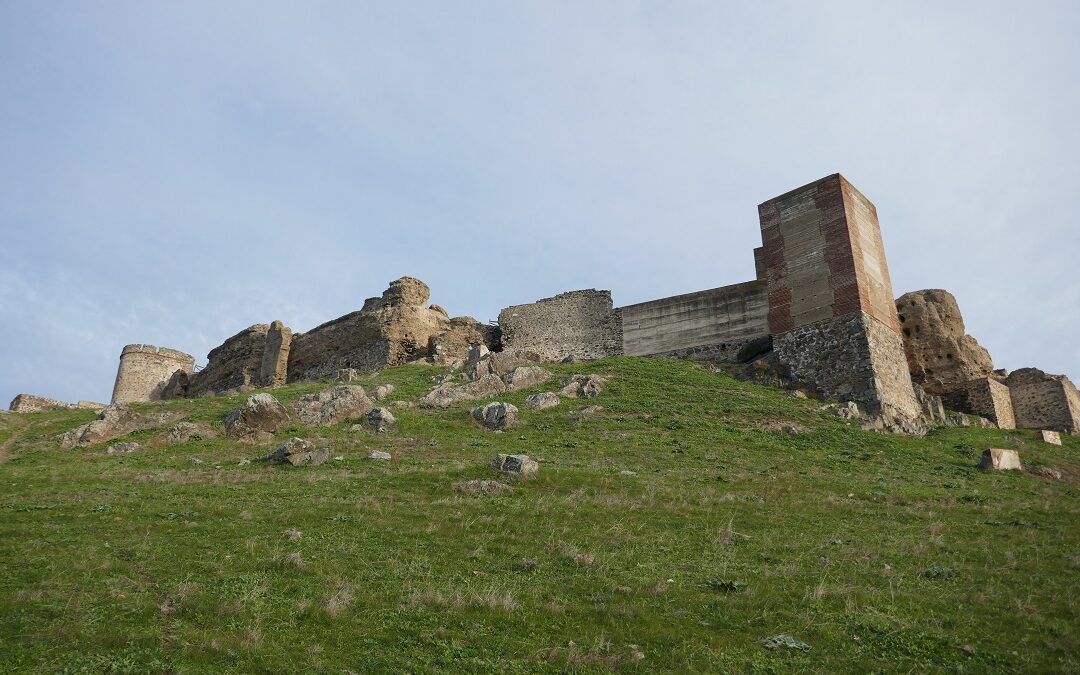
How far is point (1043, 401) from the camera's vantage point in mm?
31938

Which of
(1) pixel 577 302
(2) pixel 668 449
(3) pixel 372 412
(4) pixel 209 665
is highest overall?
(1) pixel 577 302

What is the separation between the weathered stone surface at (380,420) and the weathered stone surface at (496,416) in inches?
106

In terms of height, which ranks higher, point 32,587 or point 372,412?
point 372,412

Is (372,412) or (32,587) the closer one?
(32,587)

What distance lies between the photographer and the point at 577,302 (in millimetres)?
40438

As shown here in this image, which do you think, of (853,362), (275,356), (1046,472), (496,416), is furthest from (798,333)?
(275,356)

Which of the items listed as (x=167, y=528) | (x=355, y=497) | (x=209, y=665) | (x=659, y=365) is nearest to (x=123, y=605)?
(x=209, y=665)

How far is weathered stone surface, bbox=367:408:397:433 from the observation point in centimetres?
2331

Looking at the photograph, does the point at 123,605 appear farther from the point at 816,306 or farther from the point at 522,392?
the point at 816,306

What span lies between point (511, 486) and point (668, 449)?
21.3 feet

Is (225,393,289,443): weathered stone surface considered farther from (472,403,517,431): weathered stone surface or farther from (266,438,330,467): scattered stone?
(472,403,517,431): weathered stone surface

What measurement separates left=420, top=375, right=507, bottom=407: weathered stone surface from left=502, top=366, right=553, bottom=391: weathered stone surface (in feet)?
1.12

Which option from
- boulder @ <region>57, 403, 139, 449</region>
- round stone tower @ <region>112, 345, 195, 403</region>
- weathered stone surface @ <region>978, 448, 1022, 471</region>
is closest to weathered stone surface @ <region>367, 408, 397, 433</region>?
boulder @ <region>57, 403, 139, 449</region>

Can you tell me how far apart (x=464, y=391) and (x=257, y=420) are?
296 inches
